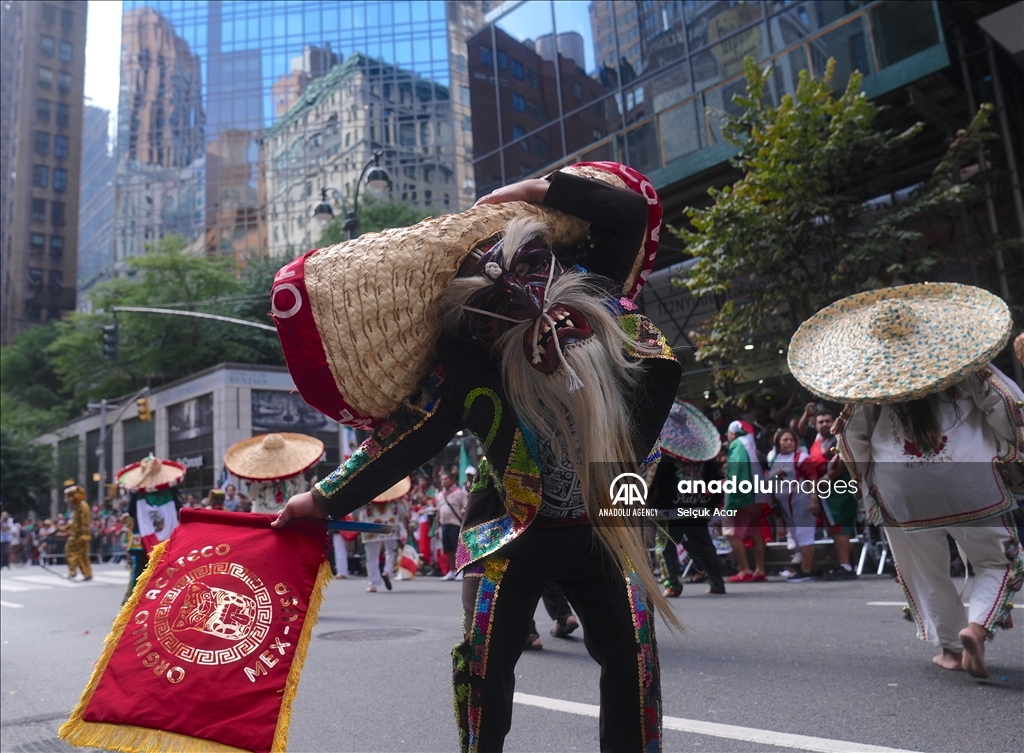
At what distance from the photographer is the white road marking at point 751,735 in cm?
338

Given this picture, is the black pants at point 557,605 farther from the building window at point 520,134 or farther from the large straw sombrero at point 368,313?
the building window at point 520,134

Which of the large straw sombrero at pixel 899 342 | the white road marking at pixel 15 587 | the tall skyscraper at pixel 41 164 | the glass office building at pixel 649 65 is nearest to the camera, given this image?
the large straw sombrero at pixel 899 342

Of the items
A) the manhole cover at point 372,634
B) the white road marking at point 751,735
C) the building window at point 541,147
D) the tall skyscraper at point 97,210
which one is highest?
the tall skyscraper at point 97,210

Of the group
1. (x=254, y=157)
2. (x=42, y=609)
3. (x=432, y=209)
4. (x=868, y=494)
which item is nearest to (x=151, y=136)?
(x=254, y=157)

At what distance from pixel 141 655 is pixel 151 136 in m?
70.0

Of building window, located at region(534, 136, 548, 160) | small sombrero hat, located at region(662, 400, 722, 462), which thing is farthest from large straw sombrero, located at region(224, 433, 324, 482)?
building window, located at region(534, 136, 548, 160)

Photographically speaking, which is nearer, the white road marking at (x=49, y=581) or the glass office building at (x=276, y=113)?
the white road marking at (x=49, y=581)

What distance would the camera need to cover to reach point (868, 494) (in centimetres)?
466

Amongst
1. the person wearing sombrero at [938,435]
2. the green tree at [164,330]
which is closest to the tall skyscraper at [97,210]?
the green tree at [164,330]

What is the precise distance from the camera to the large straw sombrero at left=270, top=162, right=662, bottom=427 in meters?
2.41

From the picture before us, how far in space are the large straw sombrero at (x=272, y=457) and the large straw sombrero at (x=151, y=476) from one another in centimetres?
122

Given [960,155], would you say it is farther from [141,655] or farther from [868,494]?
[141,655]

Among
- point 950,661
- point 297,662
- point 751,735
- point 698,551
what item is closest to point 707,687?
point 751,735

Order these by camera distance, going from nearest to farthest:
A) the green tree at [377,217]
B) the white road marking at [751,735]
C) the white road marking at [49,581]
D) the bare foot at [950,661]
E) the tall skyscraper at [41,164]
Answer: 1. the white road marking at [751,735]
2. the bare foot at [950,661]
3. the white road marking at [49,581]
4. the green tree at [377,217]
5. the tall skyscraper at [41,164]
